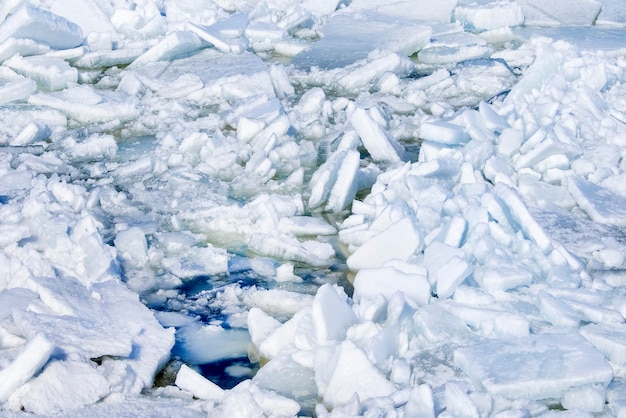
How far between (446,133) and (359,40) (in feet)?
9.60

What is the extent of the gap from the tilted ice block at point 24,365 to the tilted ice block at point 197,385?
0.49 metres

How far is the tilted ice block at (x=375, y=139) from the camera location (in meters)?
5.00

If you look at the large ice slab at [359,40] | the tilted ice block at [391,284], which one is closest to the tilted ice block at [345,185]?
the tilted ice block at [391,284]

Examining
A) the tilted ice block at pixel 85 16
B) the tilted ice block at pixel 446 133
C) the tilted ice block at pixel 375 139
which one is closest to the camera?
the tilted ice block at pixel 446 133

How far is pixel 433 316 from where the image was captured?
119 inches

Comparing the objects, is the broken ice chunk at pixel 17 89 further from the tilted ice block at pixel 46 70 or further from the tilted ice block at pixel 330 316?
the tilted ice block at pixel 330 316

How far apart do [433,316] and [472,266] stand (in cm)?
39

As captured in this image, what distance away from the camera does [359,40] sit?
23.7 feet

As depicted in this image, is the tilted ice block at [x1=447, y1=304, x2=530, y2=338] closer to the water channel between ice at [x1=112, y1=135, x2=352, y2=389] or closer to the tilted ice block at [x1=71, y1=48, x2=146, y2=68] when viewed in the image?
the water channel between ice at [x1=112, y1=135, x2=352, y2=389]

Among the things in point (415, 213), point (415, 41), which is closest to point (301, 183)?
point (415, 213)

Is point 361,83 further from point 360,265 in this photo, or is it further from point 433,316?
point 433,316

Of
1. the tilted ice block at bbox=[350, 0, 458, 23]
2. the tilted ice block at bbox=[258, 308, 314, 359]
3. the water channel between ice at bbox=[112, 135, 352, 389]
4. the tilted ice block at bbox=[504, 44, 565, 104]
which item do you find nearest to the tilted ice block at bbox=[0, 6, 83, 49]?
the water channel between ice at bbox=[112, 135, 352, 389]

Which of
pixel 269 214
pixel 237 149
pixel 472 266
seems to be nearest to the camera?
pixel 472 266

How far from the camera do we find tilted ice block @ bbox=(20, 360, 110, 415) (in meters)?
2.54
